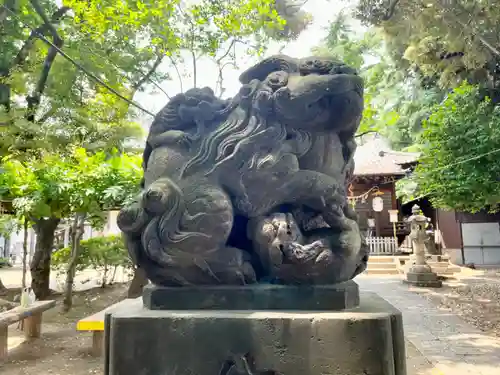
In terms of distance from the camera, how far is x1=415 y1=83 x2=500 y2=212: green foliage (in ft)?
24.3

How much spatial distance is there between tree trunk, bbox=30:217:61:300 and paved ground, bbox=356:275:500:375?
6.90m

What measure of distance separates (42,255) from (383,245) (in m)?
12.9

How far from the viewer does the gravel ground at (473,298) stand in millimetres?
6711

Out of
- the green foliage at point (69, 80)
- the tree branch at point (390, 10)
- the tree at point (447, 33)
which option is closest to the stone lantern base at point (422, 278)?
the tree at point (447, 33)

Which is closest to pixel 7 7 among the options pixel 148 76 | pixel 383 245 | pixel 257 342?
pixel 148 76

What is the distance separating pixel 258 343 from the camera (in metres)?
1.67

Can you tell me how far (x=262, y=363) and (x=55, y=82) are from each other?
8.83m

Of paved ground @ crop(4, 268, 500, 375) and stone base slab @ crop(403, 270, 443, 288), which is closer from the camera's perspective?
paved ground @ crop(4, 268, 500, 375)

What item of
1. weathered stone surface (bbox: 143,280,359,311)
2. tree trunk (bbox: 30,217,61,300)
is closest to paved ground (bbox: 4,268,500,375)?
tree trunk (bbox: 30,217,61,300)

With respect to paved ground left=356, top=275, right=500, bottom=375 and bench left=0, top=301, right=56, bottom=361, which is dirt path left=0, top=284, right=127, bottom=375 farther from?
paved ground left=356, top=275, right=500, bottom=375

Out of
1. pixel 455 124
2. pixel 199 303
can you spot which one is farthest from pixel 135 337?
pixel 455 124

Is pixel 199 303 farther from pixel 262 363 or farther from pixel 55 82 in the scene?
pixel 55 82

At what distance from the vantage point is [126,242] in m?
1.97

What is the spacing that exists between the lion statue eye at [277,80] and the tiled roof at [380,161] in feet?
50.0
